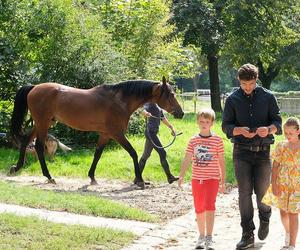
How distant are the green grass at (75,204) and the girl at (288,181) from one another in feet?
7.27

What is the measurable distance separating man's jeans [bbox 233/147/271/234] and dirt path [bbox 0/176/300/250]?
38 centimetres

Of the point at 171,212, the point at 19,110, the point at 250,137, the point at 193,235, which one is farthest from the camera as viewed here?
the point at 19,110

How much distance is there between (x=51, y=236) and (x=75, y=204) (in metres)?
1.96

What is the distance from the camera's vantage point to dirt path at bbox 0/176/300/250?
6.92m

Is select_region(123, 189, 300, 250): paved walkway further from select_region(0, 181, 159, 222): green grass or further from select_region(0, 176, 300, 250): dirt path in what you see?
select_region(0, 181, 159, 222): green grass

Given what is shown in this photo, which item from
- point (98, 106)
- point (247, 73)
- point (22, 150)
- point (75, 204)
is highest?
point (247, 73)

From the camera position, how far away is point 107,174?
41.0 feet

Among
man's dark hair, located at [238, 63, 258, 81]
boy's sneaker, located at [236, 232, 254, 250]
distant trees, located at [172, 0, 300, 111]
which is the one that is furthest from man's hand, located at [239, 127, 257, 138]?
distant trees, located at [172, 0, 300, 111]

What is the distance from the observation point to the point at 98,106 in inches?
440

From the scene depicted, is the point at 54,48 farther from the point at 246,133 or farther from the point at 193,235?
the point at 246,133

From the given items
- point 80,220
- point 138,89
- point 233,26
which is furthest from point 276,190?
point 233,26

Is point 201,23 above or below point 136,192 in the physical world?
above

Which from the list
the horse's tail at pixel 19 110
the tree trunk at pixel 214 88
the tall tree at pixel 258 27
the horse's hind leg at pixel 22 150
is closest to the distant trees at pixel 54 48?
the horse's tail at pixel 19 110

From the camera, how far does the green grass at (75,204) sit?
8133mm
